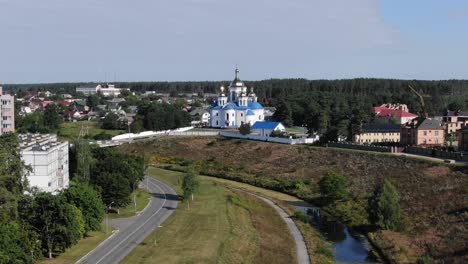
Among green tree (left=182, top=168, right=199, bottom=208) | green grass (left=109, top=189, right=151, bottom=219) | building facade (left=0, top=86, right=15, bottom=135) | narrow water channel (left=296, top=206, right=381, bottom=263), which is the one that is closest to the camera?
narrow water channel (left=296, top=206, right=381, bottom=263)

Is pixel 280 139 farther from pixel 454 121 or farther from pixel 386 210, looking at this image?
pixel 386 210

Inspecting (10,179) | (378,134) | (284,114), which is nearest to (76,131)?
(284,114)

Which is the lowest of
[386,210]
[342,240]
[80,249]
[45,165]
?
Result: [342,240]

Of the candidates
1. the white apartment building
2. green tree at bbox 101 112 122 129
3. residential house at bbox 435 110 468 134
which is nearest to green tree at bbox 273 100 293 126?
residential house at bbox 435 110 468 134

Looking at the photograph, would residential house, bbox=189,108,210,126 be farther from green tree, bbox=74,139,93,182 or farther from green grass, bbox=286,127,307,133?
green tree, bbox=74,139,93,182

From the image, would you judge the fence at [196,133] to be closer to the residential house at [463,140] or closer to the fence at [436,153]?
the fence at [436,153]

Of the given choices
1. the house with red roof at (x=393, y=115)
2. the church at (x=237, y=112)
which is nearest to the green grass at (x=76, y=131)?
the church at (x=237, y=112)
